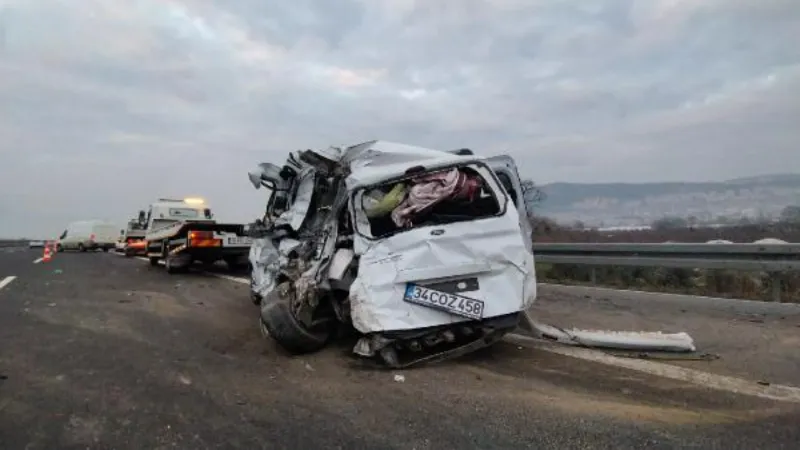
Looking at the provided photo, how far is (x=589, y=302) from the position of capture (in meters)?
7.81

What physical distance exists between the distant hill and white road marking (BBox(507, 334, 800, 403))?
15.3 feet

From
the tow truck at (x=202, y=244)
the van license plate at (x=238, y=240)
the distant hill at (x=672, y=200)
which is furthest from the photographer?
the van license plate at (x=238, y=240)

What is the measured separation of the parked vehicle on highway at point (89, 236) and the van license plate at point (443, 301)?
117 feet

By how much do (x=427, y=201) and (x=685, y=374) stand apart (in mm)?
2415

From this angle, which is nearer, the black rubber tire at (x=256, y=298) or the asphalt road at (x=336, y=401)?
the asphalt road at (x=336, y=401)

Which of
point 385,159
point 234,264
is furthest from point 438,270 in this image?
point 234,264

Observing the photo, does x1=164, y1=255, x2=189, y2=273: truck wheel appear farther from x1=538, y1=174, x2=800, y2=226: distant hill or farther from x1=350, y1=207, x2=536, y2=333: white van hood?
x1=350, y1=207, x2=536, y2=333: white van hood

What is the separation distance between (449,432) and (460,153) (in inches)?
126

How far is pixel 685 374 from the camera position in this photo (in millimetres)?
4391

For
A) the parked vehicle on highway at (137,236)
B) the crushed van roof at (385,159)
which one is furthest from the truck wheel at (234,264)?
the crushed van roof at (385,159)

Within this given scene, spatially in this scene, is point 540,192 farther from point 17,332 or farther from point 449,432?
point 17,332

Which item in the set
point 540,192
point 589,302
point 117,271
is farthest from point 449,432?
point 117,271

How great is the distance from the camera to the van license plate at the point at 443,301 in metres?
4.58

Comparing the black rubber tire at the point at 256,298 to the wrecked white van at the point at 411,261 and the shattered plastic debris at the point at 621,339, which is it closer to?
the wrecked white van at the point at 411,261
